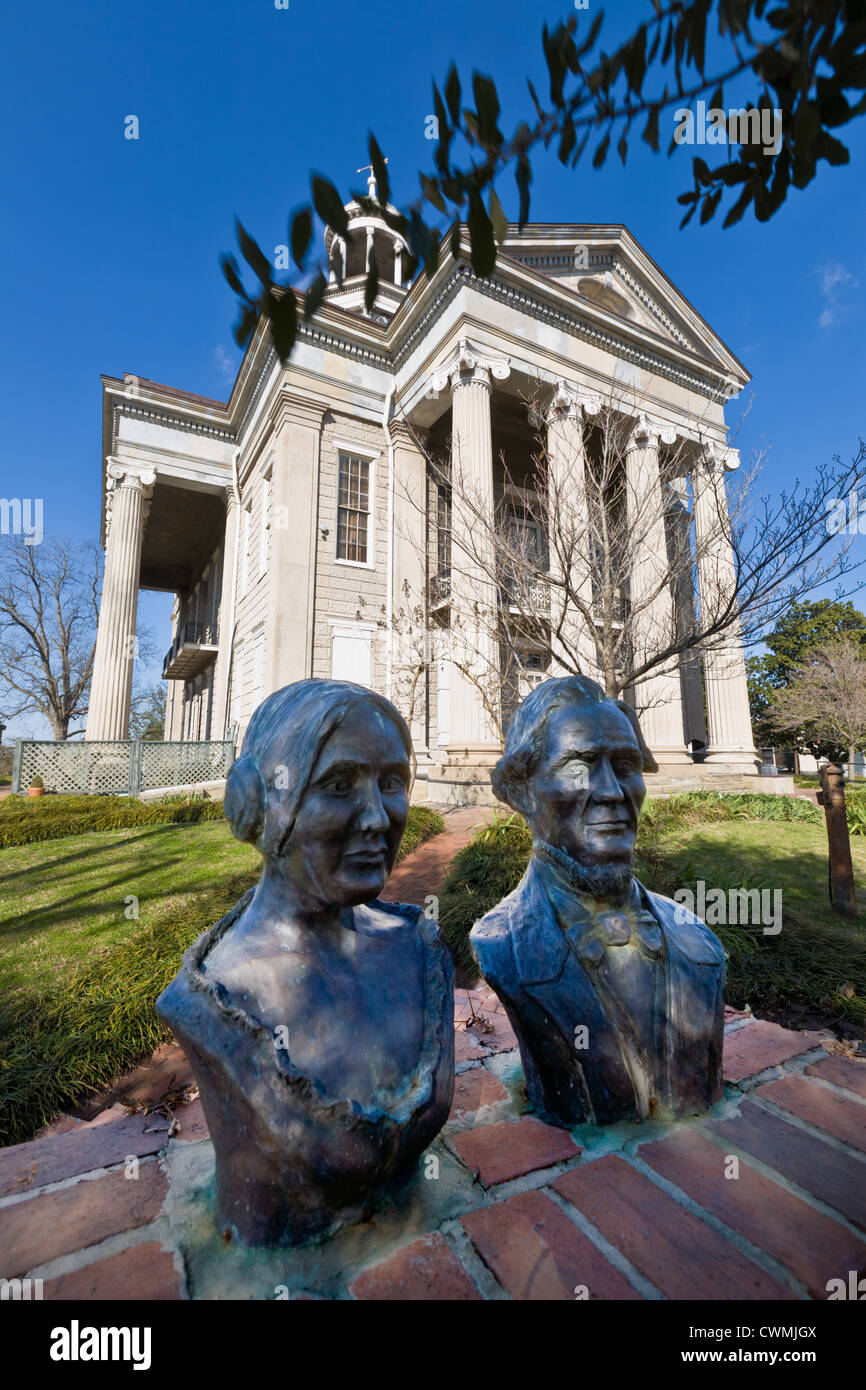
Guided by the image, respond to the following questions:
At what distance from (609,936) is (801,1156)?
74cm

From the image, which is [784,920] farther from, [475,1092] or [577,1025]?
[577,1025]

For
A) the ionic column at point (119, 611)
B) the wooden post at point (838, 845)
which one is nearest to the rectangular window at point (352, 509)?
the ionic column at point (119, 611)

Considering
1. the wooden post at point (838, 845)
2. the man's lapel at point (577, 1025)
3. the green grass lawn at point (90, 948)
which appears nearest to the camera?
the man's lapel at point (577, 1025)

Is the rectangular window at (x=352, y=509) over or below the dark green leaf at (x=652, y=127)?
over

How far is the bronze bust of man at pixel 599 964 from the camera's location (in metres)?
1.72

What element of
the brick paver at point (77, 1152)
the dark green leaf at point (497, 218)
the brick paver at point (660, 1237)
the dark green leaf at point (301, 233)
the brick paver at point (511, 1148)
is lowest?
the brick paver at point (77, 1152)

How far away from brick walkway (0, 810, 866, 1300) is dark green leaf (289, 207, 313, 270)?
203cm

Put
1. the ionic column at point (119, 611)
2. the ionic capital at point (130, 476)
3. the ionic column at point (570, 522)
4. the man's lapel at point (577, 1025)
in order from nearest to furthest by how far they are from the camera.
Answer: the man's lapel at point (577, 1025) < the ionic column at point (570, 522) < the ionic column at point (119, 611) < the ionic capital at point (130, 476)

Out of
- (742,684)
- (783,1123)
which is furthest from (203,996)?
(742,684)

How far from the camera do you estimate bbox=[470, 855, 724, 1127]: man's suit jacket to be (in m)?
1.71

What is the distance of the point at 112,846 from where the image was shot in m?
8.44

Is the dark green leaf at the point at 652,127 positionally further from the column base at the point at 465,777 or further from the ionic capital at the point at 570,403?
the ionic capital at the point at 570,403
